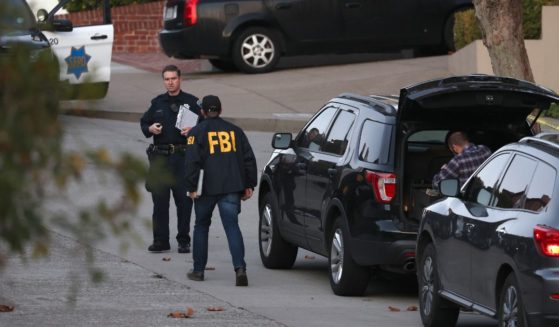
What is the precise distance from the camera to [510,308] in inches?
323

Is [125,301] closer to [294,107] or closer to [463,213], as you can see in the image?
[463,213]

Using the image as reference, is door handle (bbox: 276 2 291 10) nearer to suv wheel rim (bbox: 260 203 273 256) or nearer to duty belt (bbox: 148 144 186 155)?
duty belt (bbox: 148 144 186 155)

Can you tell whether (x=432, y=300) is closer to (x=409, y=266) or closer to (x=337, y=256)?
(x=409, y=266)

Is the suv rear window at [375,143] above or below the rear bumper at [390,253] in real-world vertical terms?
above

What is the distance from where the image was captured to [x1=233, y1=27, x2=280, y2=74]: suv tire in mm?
26141

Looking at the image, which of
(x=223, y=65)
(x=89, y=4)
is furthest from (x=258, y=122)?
(x=89, y=4)

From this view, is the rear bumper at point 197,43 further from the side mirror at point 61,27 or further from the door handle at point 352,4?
the side mirror at point 61,27

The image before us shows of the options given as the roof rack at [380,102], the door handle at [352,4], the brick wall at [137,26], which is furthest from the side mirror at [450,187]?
the brick wall at [137,26]

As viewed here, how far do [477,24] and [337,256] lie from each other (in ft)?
44.9

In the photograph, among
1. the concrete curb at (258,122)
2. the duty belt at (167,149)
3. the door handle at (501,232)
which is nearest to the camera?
the door handle at (501,232)

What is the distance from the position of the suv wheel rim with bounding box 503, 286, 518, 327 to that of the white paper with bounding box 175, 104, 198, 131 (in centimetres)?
562

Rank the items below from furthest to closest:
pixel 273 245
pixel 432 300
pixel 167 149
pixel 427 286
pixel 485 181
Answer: pixel 167 149, pixel 273 245, pixel 427 286, pixel 432 300, pixel 485 181

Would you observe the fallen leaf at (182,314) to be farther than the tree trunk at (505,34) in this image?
No

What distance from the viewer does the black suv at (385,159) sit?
34.9 ft
